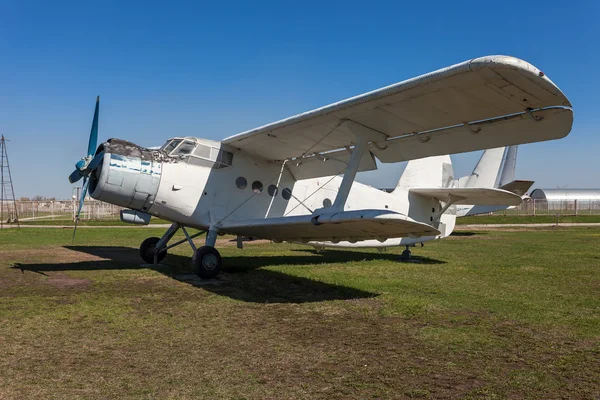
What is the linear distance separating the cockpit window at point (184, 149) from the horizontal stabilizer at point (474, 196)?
22.4 feet

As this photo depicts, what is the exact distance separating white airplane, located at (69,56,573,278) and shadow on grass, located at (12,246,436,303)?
0.73 m

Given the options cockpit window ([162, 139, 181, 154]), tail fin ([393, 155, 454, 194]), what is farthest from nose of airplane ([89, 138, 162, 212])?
tail fin ([393, 155, 454, 194])

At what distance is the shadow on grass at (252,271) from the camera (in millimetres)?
8461

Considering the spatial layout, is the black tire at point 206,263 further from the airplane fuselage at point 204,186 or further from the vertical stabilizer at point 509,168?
the vertical stabilizer at point 509,168

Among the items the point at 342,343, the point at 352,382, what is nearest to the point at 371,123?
the point at 342,343

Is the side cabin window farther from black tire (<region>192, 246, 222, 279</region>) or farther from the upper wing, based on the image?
black tire (<region>192, 246, 222, 279</region>)

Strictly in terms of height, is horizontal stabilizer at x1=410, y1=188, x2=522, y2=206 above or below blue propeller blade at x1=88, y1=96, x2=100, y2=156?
below

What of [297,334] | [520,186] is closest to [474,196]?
[520,186]

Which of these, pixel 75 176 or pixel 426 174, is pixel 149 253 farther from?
pixel 426 174

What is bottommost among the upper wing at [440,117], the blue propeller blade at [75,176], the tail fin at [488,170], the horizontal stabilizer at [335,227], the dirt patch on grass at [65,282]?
the dirt patch on grass at [65,282]

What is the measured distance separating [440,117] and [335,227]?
264 centimetres

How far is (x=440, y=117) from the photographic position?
27.4ft

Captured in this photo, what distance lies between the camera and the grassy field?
4070 millimetres

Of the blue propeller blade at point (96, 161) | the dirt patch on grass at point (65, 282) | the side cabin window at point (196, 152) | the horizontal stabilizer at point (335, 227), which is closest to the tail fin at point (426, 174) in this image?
the horizontal stabilizer at point (335, 227)
